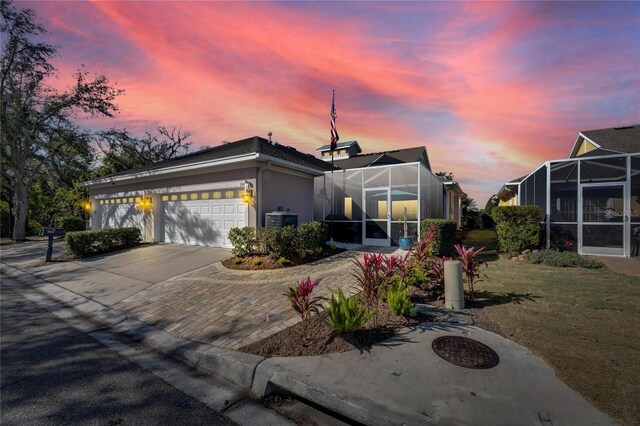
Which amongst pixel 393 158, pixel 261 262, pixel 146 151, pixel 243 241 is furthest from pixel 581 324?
pixel 146 151

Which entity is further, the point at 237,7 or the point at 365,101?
the point at 365,101

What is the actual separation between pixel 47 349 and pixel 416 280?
5.87 meters

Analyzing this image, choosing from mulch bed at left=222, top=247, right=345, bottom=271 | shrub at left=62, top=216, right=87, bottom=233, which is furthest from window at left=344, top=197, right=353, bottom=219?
shrub at left=62, top=216, right=87, bottom=233

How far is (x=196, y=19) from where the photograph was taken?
21.8 ft

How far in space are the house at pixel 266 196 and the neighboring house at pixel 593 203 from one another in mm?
4504

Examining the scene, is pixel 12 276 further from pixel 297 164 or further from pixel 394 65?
pixel 394 65

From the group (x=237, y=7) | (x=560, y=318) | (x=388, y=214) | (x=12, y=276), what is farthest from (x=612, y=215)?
(x=12, y=276)

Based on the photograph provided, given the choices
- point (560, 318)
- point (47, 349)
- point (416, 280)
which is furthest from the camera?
Answer: point (416, 280)

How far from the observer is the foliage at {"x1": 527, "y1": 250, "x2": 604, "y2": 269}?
779 centimetres

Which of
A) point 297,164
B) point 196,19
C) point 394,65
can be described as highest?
point 196,19

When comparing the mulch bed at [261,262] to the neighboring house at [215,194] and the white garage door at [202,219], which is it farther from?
the white garage door at [202,219]

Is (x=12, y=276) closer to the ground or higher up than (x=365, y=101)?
closer to the ground

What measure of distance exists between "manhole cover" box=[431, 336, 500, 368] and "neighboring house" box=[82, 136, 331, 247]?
758 cm

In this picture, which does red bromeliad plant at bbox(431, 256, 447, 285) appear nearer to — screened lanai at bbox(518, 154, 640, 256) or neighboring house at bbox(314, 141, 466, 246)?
neighboring house at bbox(314, 141, 466, 246)
